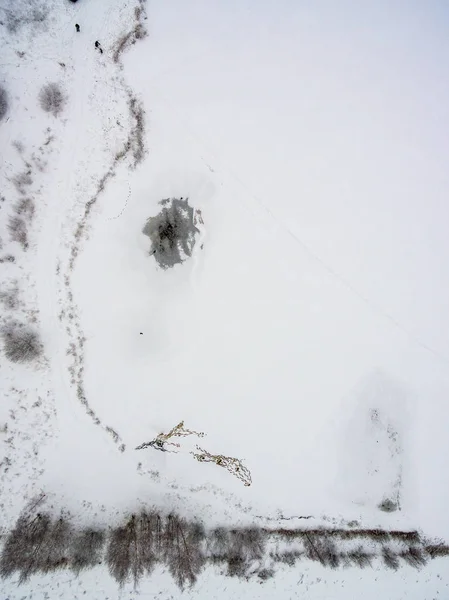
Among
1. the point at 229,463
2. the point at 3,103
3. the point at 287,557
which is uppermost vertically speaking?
the point at 3,103

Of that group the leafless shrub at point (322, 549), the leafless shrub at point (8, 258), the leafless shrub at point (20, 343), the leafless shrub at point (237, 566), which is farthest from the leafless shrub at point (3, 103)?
the leafless shrub at point (322, 549)

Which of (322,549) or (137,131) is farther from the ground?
(137,131)

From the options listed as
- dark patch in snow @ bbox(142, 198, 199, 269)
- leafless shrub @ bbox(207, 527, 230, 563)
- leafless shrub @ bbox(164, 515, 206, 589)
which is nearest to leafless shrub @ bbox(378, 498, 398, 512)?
leafless shrub @ bbox(207, 527, 230, 563)

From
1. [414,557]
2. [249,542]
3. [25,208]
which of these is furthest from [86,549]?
[414,557]

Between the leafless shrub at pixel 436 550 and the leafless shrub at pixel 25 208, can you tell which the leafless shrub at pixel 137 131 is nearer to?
the leafless shrub at pixel 25 208

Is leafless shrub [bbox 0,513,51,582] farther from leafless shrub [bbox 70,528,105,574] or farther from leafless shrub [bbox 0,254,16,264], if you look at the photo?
leafless shrub [bbox 0,254,16,264]

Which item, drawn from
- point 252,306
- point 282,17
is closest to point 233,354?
point 252,306

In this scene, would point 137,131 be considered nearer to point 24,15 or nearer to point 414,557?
point 24,15

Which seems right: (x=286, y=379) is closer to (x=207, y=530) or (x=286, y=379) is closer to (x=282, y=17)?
(x=207, y=530)
